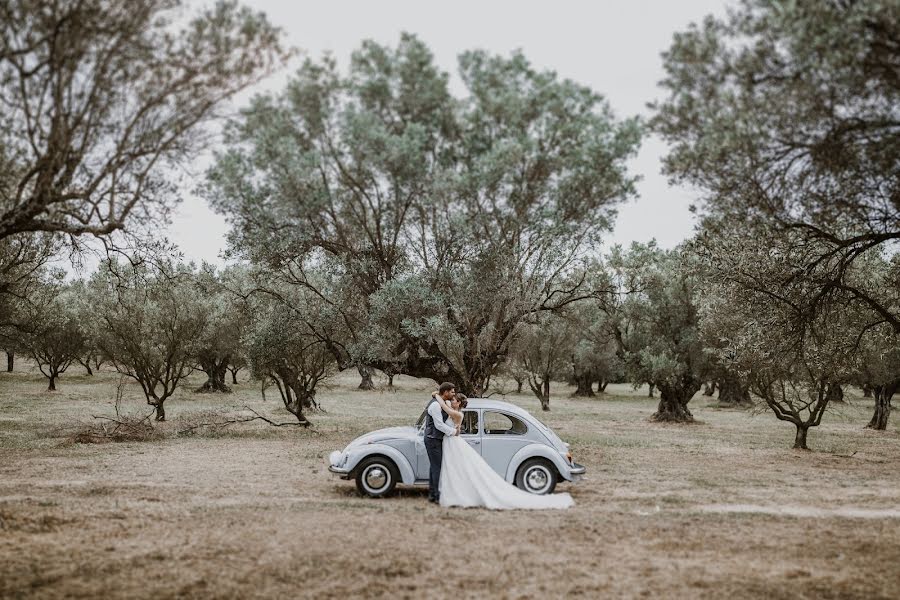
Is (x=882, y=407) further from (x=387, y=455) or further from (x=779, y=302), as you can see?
(x=387, y=455)

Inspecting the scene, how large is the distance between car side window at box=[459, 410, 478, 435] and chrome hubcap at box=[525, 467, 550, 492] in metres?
1.22

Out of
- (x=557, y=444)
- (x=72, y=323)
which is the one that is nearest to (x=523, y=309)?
(x=557, y=444)

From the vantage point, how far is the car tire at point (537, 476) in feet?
38.7

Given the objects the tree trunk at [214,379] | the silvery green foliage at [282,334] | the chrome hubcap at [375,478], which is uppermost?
the silvery green foliage at [282,334]

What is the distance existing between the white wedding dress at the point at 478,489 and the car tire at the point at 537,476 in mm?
597

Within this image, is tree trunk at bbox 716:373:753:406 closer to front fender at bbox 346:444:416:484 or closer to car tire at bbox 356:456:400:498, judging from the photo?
front fender at bbox 346:444:416:484

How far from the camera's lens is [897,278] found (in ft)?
49.6

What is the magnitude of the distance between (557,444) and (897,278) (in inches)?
372

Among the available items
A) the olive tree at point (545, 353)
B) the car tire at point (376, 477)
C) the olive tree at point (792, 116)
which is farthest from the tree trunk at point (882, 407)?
the car tire at point (376, 477)

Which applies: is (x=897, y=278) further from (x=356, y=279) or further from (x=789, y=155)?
(x=356, y=279)

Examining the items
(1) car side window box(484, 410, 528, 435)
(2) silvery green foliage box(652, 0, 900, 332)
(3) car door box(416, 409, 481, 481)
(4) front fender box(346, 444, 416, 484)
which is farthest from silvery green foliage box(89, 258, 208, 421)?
(2) silvery green foliage box(652, 0, 900, 332)

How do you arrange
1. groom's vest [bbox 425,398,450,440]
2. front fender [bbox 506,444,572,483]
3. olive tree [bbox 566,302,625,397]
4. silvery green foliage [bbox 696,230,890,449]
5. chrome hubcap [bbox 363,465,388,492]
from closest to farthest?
groom's vest [bbox 425,398,450,440], chrome hubcap [bbox 363,465,388,492], front fender [bbox 506,444,572,483], silvery green foliage [bbox 696,230,890,449], olive tree [bbox 566,302,625,397]

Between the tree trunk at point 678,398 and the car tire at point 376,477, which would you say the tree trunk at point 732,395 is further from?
the car tire at point 376,477

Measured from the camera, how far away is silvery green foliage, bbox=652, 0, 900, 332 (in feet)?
22.4
